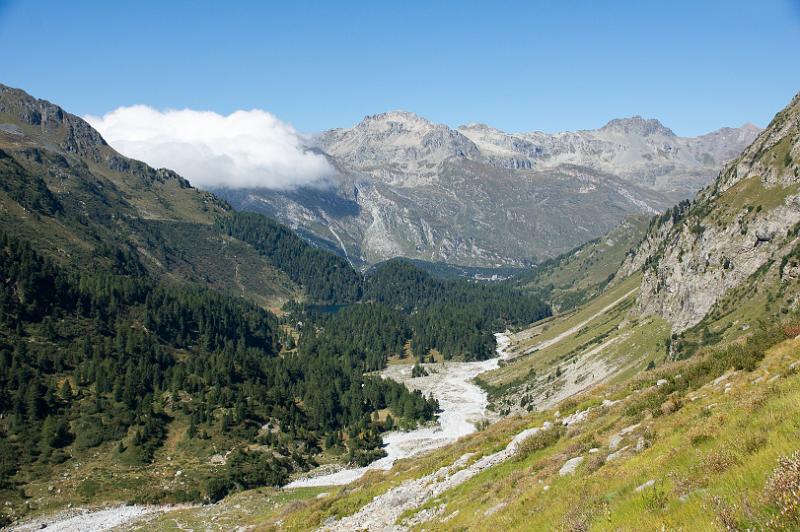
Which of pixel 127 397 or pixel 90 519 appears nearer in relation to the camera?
pixel 90 519

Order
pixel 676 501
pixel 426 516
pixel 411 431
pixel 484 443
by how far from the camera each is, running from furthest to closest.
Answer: pixel 411 431, pixel 484 443, pixel 426 516, pixel 676 501

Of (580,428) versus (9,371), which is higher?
(9,371)

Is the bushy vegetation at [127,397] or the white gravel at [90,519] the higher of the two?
the bushy vegetation at [127,397]

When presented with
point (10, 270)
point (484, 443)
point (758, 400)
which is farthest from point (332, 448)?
point (758, 400)

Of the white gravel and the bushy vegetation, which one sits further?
the bushy vegetation

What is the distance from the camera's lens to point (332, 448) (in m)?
154

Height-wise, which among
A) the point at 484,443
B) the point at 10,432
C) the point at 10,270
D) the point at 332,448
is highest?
the point at 10,270

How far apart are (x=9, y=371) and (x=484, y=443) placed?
434 ft

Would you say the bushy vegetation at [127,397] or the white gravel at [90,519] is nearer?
the white gravel at [90,519]

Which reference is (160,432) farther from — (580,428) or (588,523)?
(588,523)

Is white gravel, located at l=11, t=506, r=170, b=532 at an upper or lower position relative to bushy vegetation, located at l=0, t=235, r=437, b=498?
lower

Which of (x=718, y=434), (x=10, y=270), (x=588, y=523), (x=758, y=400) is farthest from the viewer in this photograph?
(x=10, y=270)

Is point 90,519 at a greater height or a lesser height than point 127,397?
lesser

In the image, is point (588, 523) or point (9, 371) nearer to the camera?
point (588, 523)
